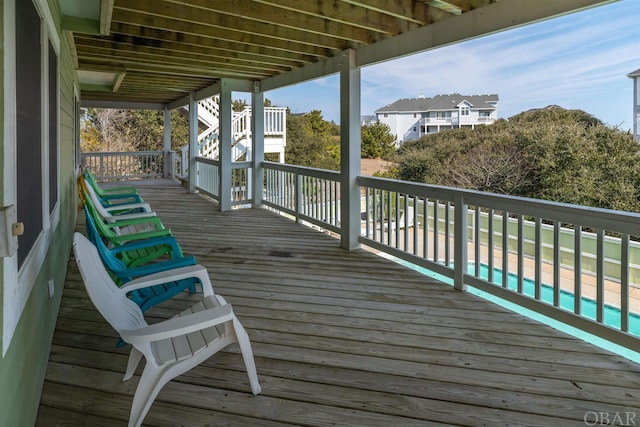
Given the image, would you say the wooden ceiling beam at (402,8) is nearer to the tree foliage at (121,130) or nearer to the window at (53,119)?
the window at (53,119)

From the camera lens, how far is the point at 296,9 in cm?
368

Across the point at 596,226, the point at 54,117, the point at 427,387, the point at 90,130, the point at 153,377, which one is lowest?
the point at 427,387

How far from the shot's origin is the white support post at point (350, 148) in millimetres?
5160

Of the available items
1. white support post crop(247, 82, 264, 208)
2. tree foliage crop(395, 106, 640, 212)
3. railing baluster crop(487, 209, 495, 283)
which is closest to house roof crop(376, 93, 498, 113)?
tree foliage crop(395, 106, 640, 212)

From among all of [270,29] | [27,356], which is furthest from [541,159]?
[27,356]

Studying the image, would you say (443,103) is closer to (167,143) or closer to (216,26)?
(167,143)

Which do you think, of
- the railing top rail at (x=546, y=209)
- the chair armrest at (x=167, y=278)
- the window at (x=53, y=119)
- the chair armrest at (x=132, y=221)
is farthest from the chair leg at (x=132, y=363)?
the railing top rail at (x=546, y=209)

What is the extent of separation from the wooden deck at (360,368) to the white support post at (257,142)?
439 centimetres

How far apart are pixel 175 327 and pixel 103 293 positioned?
557 millimetres

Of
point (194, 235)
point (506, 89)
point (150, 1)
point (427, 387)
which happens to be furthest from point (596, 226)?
point (506, 89)

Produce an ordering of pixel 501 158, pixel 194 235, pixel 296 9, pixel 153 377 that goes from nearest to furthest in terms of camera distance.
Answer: pixel 153 377 → pixel 296 9 → pixel 194 235 → pixel 501 158

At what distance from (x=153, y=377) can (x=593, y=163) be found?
13.7 meters

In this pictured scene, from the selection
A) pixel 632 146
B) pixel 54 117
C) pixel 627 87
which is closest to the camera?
pixel 54 117

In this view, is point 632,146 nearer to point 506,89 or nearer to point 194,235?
point 506,89
